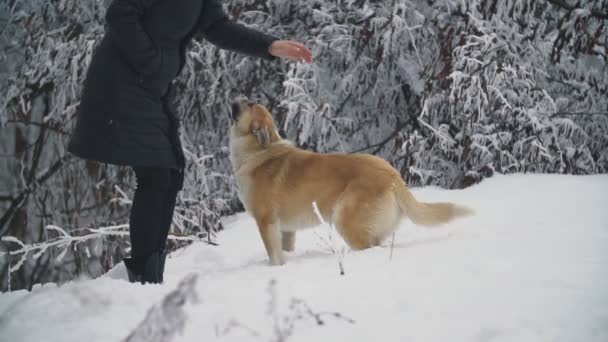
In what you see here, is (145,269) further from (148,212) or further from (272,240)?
(272,240)

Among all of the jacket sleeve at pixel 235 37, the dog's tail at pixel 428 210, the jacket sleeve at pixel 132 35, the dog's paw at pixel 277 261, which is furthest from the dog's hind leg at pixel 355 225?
the jacket sleeve at pixel 132 35

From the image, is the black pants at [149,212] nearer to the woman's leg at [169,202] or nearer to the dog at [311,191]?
the woman's leg at [169,202]

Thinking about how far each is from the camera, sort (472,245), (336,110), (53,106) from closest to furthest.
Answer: (472,245) < (53,106) < (336,110)

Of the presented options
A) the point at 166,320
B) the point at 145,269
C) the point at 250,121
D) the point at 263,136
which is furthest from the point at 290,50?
the point at 166,320

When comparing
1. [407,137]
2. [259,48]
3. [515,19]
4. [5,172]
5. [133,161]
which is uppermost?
[515,19]

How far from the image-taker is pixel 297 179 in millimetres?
3309

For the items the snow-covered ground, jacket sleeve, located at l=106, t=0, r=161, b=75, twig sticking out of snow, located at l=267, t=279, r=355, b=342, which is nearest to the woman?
jacket sleeve, located at l=106, t=0, r=161, b=75

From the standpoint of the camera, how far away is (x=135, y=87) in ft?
7.50

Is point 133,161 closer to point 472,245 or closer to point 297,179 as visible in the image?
point 297,179

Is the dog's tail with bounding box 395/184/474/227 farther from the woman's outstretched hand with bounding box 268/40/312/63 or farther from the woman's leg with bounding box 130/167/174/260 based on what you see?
the woman's leg with bounding box 130/167/174/260

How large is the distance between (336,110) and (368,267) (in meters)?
4.45

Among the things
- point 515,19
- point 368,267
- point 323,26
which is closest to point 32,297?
point 368,267

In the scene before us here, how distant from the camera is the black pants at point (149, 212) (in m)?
2.34

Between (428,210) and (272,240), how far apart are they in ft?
3.09
